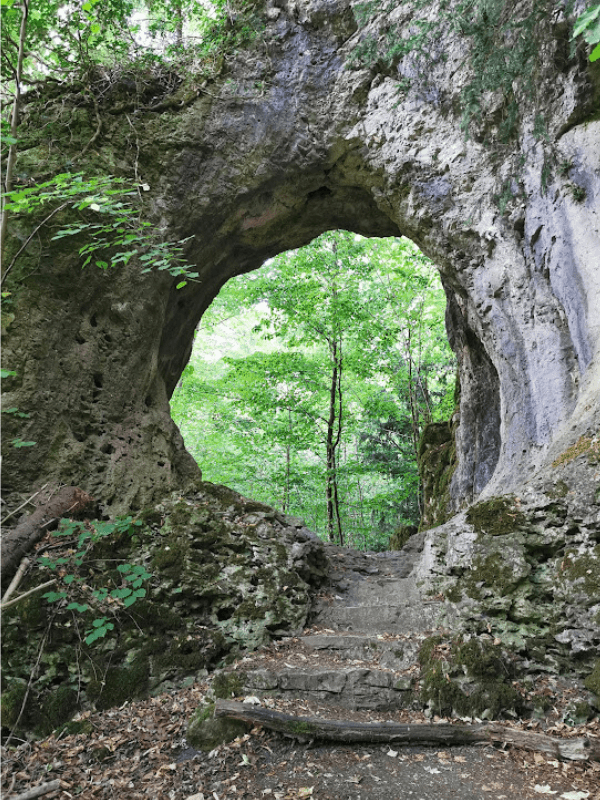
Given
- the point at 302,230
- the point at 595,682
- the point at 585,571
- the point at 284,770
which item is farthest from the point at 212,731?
the point at 302,230

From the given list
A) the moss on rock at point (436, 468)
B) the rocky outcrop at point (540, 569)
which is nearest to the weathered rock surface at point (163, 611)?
the rocky outcrop at point (540, 569)

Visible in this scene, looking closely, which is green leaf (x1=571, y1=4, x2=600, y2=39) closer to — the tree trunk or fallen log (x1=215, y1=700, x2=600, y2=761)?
fallen log (x1=215, y1=700, x2=600, y2=761)

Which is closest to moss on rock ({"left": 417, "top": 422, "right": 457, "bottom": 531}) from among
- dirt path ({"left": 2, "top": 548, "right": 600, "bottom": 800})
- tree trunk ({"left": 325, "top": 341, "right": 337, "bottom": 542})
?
tree trunk ({"left": 325, "top": 341, "right": 337, "bottom": 542})

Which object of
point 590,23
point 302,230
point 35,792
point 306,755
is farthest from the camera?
point 302,230

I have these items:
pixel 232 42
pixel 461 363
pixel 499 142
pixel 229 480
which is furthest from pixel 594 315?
pixel 229 480

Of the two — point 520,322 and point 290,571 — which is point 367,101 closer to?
point 520,322

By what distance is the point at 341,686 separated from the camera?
453cm

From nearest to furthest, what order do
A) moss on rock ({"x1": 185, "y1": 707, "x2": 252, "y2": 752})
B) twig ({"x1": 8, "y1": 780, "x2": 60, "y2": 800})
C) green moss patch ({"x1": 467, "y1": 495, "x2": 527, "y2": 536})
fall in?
twig ({"x1": 8, "y1": 780, "x2": 60, "y2": 800}) < moss on rock ({"x1": 185, "y1": 707, "x2": 252, "y2": 752}) < green moss patch ({"x1": 467, "y1": 495, "x2": 527, "y2": 536})

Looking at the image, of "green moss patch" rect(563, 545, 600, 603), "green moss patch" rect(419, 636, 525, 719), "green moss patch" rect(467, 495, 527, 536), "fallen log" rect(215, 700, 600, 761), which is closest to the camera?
"fallen log" rect(215, 700, 600, 761)

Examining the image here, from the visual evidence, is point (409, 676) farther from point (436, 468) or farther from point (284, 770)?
point (436, 468)

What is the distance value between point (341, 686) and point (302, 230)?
29.6ft

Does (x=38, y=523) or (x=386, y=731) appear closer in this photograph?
(x=386, y=731)

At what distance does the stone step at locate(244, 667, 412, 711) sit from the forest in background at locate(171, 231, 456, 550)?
24.2ft

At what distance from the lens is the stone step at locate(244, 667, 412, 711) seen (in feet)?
14.5
